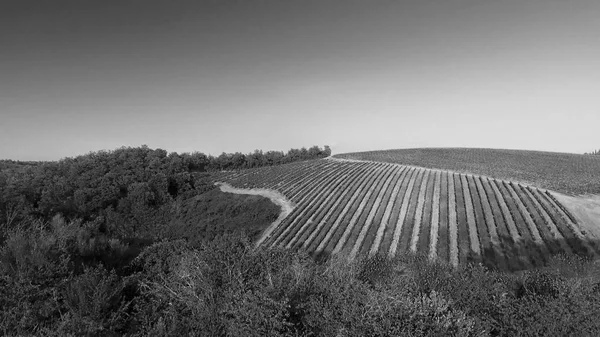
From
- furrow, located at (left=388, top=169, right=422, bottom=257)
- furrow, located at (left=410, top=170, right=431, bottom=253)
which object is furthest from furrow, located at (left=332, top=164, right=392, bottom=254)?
furrow, located at (left=410, top=170, right=431, bottom=253)

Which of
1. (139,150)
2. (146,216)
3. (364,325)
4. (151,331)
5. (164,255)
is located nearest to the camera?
(151,331)

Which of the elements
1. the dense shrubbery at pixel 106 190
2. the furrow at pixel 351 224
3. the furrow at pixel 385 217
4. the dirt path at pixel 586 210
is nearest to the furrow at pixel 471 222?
the furrow at pixel 385 217

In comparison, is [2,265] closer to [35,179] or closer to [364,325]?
[364,325]

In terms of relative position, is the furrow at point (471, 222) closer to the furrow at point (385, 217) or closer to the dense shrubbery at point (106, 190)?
the furrow at point (385, 217)

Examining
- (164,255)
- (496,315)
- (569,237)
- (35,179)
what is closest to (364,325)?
(496,315)

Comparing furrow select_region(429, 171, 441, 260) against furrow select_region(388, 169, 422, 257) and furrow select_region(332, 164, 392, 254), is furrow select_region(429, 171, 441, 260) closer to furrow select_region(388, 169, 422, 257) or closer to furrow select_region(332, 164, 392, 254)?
furrow select_region(388, 169, 422, 257)

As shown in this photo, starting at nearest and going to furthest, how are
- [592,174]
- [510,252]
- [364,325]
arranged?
[364,325]
[510,252]
[592,174]

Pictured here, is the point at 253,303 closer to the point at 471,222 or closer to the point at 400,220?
the point at 400,220
